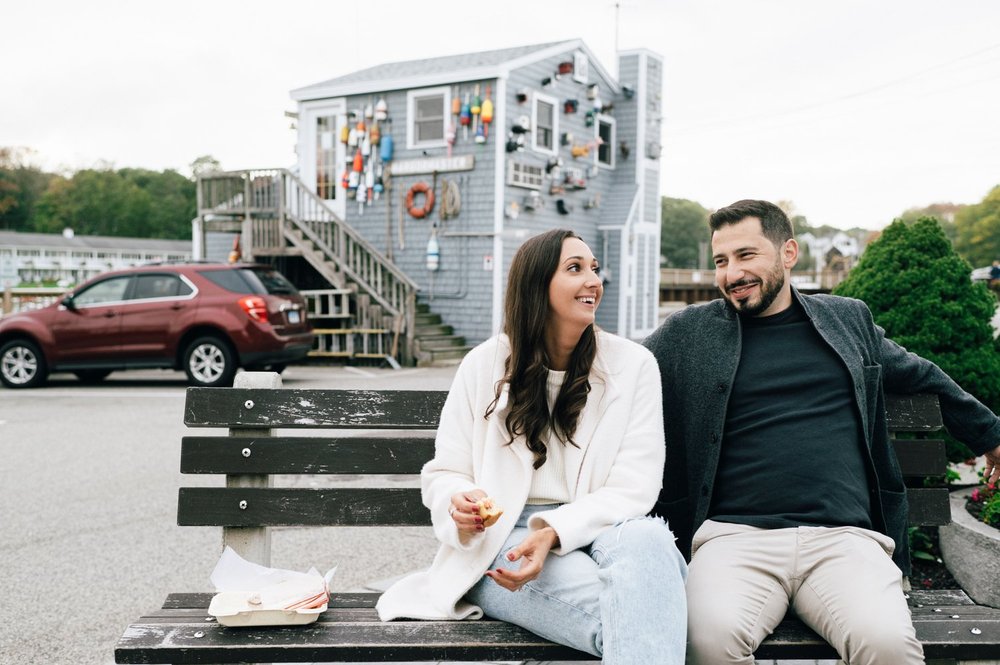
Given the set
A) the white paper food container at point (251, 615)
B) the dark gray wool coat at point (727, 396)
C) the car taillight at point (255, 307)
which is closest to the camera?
the white paper food container at point (251, 615)

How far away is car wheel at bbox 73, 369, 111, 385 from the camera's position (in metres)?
14.8

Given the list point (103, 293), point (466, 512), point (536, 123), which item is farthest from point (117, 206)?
point (466, 512)

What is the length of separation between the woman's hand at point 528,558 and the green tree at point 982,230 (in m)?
91.2

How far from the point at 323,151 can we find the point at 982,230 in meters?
80.0

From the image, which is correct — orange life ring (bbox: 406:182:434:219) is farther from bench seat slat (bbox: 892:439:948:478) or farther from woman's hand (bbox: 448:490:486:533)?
woman's hand (bbox: 448:490:486:533)

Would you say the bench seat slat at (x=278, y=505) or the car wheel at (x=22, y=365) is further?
the car wheel at (x=22, y=365)

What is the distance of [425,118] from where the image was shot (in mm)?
20641

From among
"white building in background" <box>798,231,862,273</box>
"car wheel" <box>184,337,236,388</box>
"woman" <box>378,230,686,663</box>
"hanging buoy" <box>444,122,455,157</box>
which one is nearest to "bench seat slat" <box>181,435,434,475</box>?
"woman" <box>378,230,686,663</box>

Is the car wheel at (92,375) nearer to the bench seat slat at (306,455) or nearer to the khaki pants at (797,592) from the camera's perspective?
the bench seat slat at (306,455)

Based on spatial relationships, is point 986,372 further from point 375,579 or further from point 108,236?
point 108,236

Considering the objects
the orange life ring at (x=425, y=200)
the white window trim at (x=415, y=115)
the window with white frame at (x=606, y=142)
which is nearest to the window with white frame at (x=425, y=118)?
the white window trim at (x=415, y=115)

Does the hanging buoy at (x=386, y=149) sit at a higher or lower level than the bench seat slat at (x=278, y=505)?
higher

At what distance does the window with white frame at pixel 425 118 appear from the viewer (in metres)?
20.5

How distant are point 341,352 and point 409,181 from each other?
4.91 m
